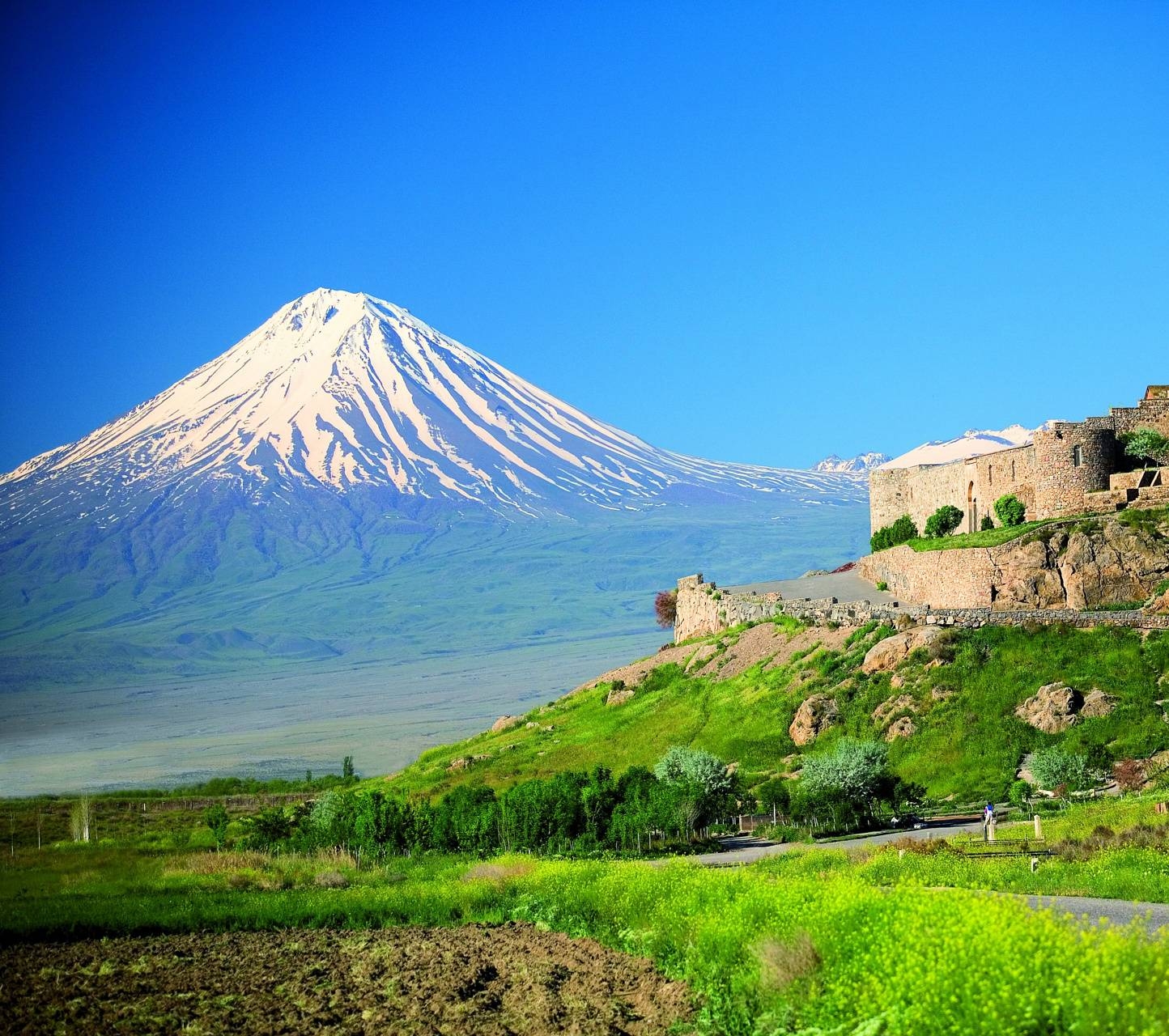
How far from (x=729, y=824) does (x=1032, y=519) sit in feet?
50.2

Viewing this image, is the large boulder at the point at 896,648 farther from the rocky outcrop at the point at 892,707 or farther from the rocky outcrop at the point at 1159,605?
the rocky outcrop at the point at 1159,605

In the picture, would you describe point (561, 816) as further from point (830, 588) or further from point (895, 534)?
point (895, 534)

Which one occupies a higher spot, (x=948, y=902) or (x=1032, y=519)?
(x=1032, y=519)

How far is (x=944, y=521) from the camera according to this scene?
44.4 metres

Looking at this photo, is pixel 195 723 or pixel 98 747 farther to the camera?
pixel 195 723

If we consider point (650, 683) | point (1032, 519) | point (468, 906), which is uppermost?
point (1032, 519)

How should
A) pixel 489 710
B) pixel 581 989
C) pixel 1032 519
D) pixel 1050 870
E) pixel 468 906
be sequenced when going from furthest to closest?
pixel 489 710 → pixel 1032 519 → pixel 468 906 → pixel 1050 870 → pixel 581 989

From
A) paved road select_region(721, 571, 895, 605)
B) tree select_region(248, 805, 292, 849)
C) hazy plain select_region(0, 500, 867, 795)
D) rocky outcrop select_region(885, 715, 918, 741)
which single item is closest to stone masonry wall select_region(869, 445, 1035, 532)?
paved road select_region(721, 571, 895, 605)

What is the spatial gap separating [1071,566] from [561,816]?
15.2 m

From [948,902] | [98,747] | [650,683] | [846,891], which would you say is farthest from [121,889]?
[98,747]

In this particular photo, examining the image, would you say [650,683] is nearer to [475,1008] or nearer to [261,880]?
[261,880]

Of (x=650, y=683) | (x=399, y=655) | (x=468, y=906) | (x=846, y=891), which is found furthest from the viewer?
(x=399, y=655)

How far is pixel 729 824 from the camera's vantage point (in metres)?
28.6

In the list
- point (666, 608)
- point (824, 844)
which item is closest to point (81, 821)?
point (824, 844)
